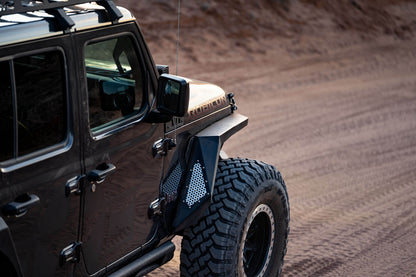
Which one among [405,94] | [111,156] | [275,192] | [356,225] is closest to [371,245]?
[356,225]

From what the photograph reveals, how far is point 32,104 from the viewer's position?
319 centimetres

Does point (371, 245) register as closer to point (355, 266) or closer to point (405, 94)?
point (355, 266)

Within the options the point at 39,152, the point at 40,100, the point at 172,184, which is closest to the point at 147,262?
the point at 172,184

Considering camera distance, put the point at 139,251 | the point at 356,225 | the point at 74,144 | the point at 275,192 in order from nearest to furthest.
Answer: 1. the point at 74,144
2. the point at 139,251
3. the point at 275,192
4. the point at 356,225

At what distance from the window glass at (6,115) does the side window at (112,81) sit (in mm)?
547

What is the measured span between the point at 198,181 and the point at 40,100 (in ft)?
4.51

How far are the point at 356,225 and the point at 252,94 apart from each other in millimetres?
5327

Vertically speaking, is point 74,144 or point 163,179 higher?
point 74,144

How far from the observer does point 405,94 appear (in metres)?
12.3

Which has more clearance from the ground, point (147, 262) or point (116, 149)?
point (116, 149)

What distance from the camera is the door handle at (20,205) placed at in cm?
299

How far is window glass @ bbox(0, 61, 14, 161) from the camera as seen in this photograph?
3020 millimetres

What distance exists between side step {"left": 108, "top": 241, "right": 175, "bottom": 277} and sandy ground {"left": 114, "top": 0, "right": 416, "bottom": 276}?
112cm

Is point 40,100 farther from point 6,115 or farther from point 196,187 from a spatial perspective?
point 196,187
